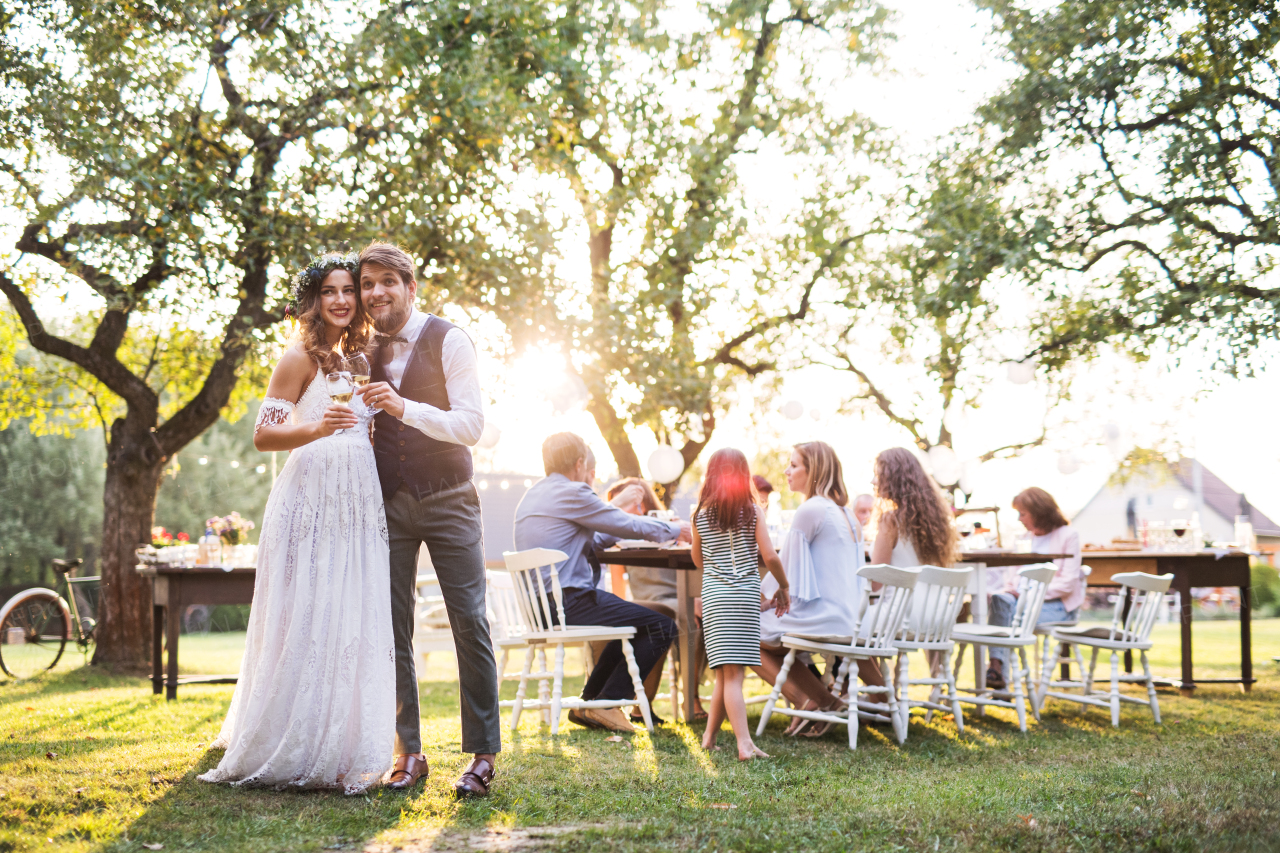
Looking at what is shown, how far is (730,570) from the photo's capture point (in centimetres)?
478

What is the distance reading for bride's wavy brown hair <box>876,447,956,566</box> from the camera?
575 cm

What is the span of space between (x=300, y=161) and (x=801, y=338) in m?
7.67

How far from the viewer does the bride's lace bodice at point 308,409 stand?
3.44 metres

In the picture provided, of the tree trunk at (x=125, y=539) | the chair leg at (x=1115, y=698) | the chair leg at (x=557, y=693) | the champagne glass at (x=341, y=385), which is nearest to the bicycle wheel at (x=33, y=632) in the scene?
the tree trunk at (x=125, y=539)

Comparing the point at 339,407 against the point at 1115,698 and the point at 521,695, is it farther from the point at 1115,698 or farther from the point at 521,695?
the point at 1115,698

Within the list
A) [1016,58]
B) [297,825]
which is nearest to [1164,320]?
[1016,58]

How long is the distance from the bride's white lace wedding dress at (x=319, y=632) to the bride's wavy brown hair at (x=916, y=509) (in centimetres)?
323

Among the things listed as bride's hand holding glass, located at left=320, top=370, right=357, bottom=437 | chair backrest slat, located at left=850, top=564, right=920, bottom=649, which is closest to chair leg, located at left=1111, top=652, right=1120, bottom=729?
chair backrest slat, located at left=850, top=564, right=920, bottom=649

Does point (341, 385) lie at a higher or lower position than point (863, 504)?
higher

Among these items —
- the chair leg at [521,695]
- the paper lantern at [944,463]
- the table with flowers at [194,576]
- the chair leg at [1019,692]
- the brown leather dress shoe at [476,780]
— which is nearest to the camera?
the brown leather dress shoe at [476,780]

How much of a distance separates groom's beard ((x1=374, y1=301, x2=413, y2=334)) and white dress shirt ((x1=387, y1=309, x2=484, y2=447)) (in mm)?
22

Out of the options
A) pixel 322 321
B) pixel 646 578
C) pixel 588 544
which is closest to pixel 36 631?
pixel 646 578

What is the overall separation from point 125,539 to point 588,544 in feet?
17.7

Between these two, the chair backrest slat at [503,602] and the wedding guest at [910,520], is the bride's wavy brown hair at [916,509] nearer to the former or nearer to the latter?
the wedding guest at [910,520]
